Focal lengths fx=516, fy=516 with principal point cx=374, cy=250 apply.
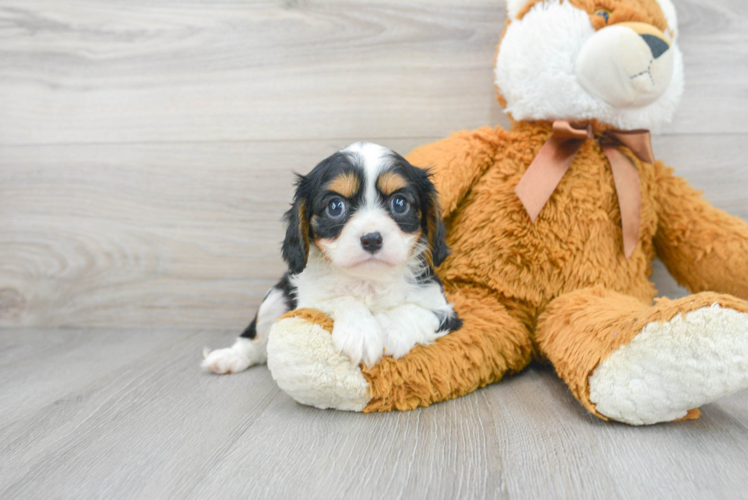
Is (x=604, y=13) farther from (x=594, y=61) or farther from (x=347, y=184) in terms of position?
(x=347, y=184)

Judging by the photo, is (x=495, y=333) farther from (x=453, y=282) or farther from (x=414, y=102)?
(x=414, y=102)

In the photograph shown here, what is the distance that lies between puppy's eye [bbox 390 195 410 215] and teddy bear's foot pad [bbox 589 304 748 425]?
595 mm

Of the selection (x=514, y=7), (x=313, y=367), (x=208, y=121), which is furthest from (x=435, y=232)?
(x=208, y=121)

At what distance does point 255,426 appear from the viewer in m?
1.23

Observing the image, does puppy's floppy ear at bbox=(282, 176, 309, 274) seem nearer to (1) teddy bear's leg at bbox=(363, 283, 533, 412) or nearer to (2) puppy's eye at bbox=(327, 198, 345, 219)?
(2) puppy's eye at bbox=(327, 198, 345, 219)

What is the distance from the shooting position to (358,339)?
122 cm

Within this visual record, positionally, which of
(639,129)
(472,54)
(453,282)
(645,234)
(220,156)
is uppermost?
(472,54)

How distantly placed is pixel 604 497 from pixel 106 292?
1.98m

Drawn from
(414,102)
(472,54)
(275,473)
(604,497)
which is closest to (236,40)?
(414,102)

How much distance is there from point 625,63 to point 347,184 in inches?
32.1

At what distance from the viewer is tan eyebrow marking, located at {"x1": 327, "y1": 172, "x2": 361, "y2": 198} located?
1.28 meters

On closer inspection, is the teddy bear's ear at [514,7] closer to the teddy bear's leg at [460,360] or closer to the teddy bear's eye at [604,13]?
the teddy bear's eye at [604,13]

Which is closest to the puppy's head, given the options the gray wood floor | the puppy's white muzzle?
the gray wood floor

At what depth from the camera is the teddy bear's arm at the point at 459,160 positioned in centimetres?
155
